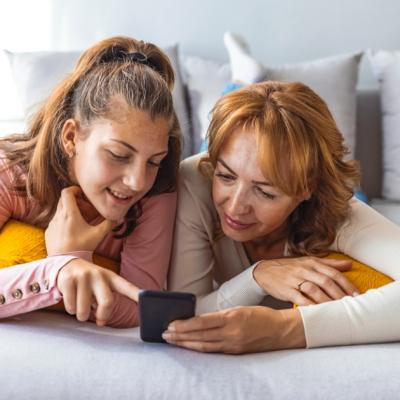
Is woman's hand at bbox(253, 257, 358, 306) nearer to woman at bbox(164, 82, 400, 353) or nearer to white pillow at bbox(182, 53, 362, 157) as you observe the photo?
woman at bbox(164, 82, 400, 353)

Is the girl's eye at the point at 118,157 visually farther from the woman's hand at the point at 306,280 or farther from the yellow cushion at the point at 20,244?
the woman's hand at the point at 306,280

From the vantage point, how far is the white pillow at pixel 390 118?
106 inches

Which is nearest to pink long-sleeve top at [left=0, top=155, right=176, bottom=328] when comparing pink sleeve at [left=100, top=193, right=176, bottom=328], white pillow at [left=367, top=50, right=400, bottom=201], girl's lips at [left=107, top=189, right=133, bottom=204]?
pink sleeve at [left=100, top=193, right=176, bottom=328]

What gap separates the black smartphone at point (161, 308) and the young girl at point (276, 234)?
2 centimetres

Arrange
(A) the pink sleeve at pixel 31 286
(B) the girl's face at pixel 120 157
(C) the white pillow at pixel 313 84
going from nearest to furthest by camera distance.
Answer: (A) the pink sleeve at pixel 31 286
(B) the girl's face at pixel 120 157
(C) the white pillow at pixel 313 84

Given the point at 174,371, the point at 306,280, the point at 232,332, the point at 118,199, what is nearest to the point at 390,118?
the point at 306,280

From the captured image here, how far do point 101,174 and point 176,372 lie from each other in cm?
42

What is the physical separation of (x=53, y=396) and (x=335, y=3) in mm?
2287

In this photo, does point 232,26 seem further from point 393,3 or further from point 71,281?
point 71,281

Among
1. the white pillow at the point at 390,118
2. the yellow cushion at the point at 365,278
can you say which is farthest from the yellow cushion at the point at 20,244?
the white pillow at the point at 390,118

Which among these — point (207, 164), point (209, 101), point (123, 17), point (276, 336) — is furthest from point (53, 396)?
point (123, 17)

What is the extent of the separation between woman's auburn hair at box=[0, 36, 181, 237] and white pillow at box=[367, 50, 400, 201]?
52.7 inches

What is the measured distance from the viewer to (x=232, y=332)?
49.0 inches

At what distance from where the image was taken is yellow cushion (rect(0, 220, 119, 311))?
1414 mm
